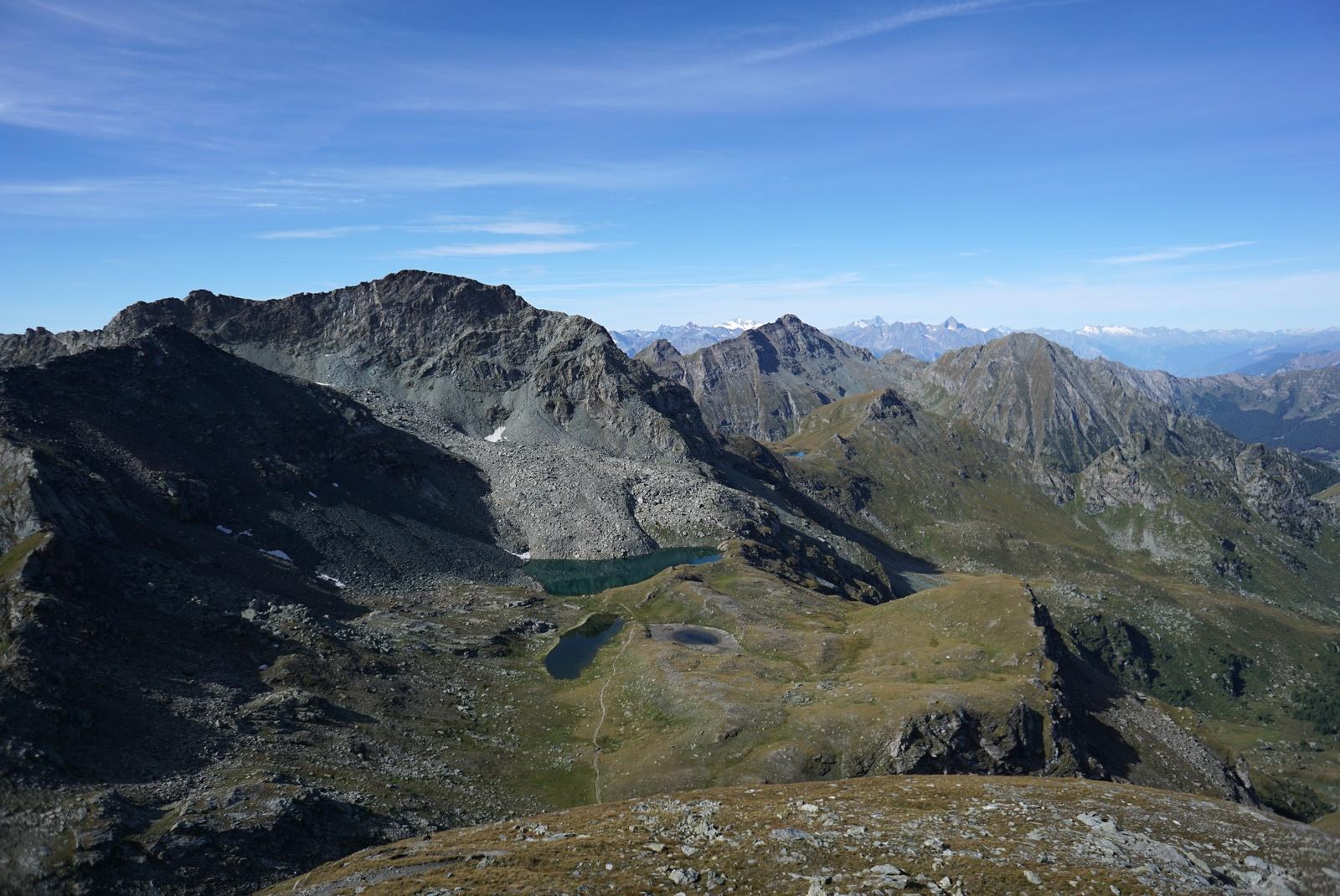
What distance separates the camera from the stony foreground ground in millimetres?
35281

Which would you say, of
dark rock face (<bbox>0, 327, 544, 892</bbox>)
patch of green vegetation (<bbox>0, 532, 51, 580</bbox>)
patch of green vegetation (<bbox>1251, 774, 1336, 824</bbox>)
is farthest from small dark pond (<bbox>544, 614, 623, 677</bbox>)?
patch of green vegetation (<bbox>1251, 774, 1336, 824</bbox>)

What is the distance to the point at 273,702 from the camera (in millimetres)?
74812

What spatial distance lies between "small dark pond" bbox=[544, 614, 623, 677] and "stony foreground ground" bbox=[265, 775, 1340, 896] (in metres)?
56.6

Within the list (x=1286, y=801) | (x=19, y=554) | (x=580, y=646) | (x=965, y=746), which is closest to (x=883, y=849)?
(x=965, y=746)

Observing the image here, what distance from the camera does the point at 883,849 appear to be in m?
39.1

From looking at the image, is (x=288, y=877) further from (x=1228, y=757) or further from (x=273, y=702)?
(x=1228, y=757)

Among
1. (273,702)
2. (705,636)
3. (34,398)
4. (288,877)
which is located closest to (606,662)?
(705,636)

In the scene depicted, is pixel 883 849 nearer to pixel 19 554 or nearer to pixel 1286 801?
pixel 19 554

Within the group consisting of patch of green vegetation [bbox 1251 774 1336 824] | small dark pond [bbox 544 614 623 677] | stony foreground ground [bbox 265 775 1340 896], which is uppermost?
stony foreground ground [bbox 265 775 1340 896]

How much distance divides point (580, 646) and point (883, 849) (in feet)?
286

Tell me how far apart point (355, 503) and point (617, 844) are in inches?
5178

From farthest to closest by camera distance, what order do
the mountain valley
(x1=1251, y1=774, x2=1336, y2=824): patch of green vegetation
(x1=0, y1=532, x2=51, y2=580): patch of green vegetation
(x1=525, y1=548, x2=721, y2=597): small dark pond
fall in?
(x1=525, y1=548, x2=721, y2=597): small dark pond, (x1=1251, y1=774, x2=1336, y2=824): patch of green vegetation, (x1=0, y1=532, x2=51, y2=580): patch of green vegetation, the mountain valley

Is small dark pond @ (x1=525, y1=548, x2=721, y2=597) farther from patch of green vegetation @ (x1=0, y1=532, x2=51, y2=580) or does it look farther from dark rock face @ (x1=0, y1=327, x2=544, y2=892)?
patch of green vegetation @ (x1=0, y1=532, x2=51, y2=580)

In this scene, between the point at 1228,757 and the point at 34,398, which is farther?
the point at 34,398
